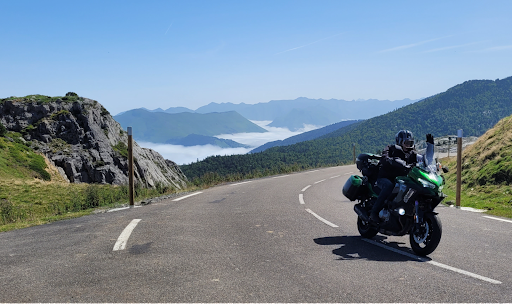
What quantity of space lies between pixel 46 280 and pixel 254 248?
2926 millimetres

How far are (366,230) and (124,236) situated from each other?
4450 millimetres

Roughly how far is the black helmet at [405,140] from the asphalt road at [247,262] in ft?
5.49

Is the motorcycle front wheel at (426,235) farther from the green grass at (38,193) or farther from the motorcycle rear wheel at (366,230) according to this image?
the green grass at (38,193)

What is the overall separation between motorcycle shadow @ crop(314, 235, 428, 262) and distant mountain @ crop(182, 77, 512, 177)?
75.7 metres

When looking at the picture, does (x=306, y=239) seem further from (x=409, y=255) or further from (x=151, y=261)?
(x=151, y=261)

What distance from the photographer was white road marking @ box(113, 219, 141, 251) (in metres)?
6.34

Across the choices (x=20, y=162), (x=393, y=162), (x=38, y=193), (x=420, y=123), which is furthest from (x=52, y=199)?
(x=420, y=123)

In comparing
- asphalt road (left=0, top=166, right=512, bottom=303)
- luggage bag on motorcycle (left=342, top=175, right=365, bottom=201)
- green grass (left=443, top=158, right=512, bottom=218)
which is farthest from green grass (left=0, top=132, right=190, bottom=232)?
green grass (left=443, top=158, right=512, bottom=218)

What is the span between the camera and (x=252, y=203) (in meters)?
11.9

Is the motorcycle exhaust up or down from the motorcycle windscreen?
down

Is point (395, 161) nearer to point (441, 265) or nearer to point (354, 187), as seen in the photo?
point (354, 187)

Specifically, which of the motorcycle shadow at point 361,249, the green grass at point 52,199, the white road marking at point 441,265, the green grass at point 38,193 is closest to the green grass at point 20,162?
the green grass at point 38,193

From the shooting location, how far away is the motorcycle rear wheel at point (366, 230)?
686 cm

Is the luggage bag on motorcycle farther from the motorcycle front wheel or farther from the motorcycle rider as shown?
the motorcycle front wheel
